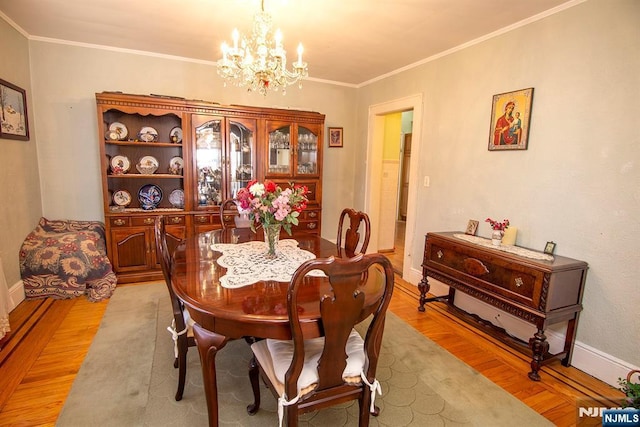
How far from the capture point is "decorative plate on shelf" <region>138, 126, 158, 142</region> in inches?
145

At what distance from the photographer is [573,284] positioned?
85.3 inches

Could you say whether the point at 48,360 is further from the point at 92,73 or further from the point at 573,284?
the point at 573,284

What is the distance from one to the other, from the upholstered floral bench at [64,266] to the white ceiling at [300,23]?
77.8 inches

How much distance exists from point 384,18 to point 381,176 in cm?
246

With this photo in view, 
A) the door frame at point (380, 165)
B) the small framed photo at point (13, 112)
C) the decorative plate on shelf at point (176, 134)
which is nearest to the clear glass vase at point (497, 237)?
the door frame at point (380, 165)

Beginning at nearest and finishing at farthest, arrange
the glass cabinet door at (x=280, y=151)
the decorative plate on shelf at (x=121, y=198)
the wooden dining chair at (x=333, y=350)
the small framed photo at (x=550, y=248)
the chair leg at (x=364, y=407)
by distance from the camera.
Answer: the wooden dining chair at (x=333, y=350), the chair leg at (x=364, y=407), the small framed photo at (x=550, y=248), the decorative plate on shelf at (x=121, y=198), the glass cabinet door at (x=280, y=151)

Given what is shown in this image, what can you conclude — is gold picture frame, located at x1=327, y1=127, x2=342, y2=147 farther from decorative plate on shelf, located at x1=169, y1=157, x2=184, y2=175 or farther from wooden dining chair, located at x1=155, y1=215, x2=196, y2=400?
wooden dining chair, located at x1=155, y1=215, x2=196, y2=400

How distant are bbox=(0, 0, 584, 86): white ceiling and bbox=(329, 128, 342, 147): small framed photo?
4.19ft

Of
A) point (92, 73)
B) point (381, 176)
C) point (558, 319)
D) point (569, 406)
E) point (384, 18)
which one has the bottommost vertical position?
point (569, 406)

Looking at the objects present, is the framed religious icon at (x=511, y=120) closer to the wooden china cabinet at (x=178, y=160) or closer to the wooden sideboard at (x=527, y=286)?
the wooden sideboard at (x=527, y=286)

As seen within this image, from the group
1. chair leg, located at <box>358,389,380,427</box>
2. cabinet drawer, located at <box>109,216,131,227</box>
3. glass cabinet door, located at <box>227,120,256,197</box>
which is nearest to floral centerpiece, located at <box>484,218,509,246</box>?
chair leg, located at <box>358,389,380,427</box>

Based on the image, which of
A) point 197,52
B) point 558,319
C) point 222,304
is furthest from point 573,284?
point 197,52

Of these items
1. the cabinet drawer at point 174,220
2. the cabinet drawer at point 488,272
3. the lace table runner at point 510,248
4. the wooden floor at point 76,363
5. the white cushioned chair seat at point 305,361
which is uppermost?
the lace table runner at point 510,248

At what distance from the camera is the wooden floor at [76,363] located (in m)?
1.81
